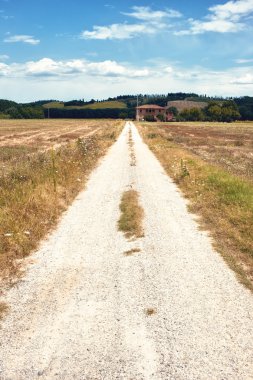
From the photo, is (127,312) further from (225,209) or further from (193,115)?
(193,115)

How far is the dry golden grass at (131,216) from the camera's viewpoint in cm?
1172

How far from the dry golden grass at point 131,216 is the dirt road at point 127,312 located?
329mm

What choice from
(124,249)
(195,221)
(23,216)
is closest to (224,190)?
(195,221)

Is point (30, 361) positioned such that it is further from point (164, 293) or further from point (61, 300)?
point (164, 293)

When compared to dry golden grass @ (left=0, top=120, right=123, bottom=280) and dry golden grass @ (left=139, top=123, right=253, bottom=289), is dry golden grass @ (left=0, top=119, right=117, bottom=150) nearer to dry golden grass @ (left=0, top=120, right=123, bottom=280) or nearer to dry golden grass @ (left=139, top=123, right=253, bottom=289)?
dry golden grass @ (left=0, top=120, right=123, bottom=280)

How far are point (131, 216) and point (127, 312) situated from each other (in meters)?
6.28

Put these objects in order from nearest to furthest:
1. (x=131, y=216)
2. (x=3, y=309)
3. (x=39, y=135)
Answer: (x=3, y=309) < (x=131, y=216) < (x=39, y=135)

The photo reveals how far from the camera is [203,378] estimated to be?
536cm

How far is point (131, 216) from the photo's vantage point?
1324 centimetres

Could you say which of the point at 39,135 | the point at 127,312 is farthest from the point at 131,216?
the point at 39,135

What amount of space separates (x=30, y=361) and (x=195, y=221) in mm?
8125

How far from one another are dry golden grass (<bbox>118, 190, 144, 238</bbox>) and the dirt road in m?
0.33

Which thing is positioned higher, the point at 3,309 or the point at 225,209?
the point at 225,209

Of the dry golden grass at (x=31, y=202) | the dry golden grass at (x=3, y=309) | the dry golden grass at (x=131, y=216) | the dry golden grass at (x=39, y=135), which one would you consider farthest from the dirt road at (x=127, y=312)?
the dry golden grass at (x=39, y=135)
